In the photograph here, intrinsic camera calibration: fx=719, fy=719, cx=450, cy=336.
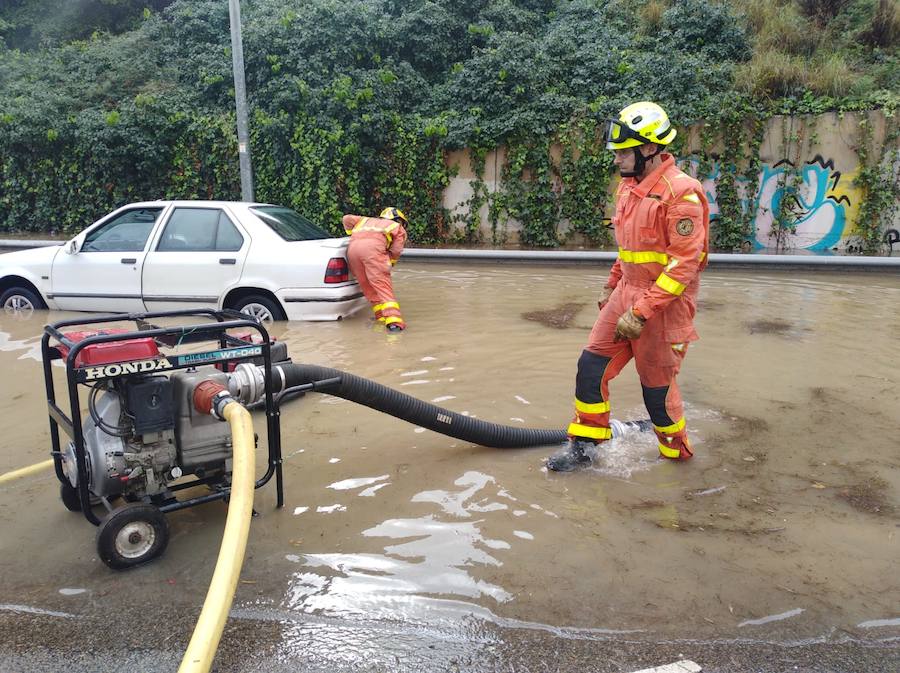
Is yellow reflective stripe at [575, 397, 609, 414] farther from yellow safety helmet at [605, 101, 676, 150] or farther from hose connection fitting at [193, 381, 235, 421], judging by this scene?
hose connection fitting at [193, 381, 235, 421]

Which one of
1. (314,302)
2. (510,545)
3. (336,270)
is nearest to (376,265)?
(336,270)

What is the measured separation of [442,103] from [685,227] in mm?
13640

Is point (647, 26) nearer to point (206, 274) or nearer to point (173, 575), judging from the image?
point (206, 274)

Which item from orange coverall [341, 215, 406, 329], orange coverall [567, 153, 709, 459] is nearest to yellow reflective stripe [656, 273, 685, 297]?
orange coverall [567, 153, 709, 459]

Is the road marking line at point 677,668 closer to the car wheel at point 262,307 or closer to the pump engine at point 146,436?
the pump engine at point 146,436

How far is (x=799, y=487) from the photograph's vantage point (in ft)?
13.0

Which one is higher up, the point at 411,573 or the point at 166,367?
the point at 166,367

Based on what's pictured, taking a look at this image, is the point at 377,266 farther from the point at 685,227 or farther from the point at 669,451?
the point at 685,227

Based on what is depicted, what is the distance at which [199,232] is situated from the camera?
24.9 feet

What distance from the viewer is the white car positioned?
24.4ft

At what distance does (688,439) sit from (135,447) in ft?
10.3

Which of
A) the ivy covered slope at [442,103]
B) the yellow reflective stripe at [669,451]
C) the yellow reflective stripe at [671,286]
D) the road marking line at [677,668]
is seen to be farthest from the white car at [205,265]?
the ivy covered slope at [442,103]

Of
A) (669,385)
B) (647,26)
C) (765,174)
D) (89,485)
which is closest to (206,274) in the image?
(89,485)

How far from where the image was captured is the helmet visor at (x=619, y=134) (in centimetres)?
392
